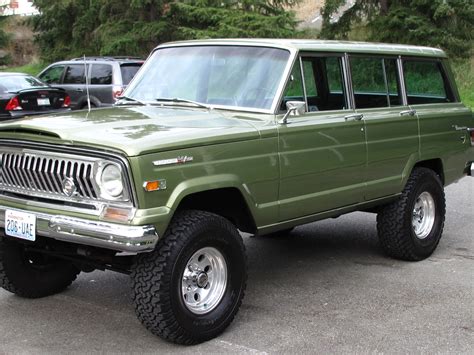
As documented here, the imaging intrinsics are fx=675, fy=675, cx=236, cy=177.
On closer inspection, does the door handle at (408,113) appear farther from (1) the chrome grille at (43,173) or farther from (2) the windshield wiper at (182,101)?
(1) the chrome grille at (43,173)

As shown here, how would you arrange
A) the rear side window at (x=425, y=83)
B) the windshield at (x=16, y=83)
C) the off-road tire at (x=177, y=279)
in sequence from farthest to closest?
the windshield at (x=16, y=83) < the rear side window at (x=425, y=83) < the off-road tire at (x=177, y=279)

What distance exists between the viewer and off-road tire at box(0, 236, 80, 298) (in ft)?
16.3

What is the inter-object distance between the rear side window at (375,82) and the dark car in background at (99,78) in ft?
30.3

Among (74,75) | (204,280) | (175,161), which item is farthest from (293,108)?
(74,75)

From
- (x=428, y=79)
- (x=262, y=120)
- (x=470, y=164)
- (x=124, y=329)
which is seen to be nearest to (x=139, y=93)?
(x=262, y=120)

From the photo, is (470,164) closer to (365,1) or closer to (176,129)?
(176,129)

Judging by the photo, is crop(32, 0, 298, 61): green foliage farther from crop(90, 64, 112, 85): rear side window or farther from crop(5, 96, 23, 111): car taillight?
crop(5, 96, 23, 111): car taillight

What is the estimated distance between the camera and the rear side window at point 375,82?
18.9ft

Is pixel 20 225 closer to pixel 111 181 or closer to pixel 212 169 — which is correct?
pixel 111 181

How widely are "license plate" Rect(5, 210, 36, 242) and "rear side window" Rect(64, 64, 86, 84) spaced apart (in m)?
12.0

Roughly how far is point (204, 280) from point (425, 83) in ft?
11.7

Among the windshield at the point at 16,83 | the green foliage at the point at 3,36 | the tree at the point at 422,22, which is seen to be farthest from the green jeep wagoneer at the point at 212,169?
the green foliage at the point at 3,36

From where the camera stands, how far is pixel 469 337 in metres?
4.45

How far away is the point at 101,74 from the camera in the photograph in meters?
15.2
